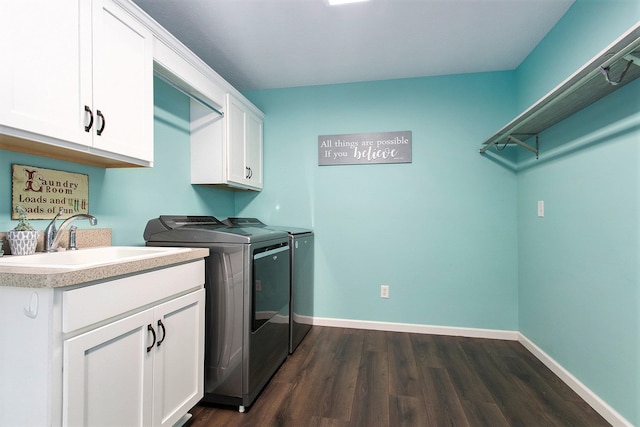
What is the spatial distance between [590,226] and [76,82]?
8.85 feet

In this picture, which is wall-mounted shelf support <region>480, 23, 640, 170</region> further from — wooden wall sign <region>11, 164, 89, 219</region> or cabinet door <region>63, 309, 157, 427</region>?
wooden wall sign <region>11, 164, 89, 219</region>

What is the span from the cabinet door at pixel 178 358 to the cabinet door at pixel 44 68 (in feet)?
2.75

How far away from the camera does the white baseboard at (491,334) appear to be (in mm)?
1767

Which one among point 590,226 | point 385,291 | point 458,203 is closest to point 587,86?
point 590,226

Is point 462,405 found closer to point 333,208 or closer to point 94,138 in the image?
point 333,208

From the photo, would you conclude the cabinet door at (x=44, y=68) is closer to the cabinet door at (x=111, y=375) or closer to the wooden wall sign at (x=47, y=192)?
the wooden wall sign at (x=47, y=192)

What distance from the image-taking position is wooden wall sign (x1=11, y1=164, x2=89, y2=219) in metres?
1.35

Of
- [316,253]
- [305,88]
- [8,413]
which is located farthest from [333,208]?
[8,413]

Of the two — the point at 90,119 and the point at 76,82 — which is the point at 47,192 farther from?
the point at 76,82

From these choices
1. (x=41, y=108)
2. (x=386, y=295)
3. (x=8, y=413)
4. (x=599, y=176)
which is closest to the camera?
(x=8, y=413)

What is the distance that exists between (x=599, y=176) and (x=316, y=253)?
7.24 feet

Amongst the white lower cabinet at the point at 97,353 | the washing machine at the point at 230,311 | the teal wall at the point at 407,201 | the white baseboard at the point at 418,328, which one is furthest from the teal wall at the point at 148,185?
the white baseboard at the point at 418,328

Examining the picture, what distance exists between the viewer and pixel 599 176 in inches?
66.9

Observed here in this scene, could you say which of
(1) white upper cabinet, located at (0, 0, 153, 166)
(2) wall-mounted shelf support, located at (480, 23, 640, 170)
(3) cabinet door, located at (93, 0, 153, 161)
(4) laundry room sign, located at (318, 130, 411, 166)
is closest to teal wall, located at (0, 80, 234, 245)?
(1) white upper cabinet, located at (0, 0, 153, 166)
